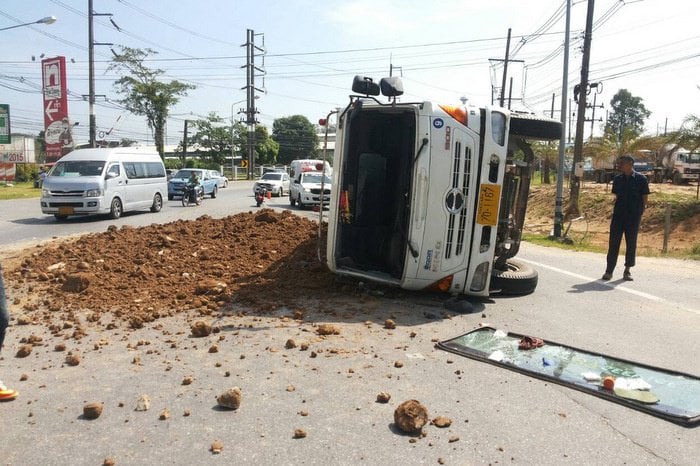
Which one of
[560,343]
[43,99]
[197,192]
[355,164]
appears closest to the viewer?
[560,343]

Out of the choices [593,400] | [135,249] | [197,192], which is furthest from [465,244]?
[197,192]

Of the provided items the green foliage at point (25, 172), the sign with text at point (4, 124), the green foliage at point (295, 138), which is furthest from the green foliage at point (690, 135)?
the green foliage at point (295, 138)

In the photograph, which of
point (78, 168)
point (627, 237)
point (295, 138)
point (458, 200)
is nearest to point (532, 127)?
point (458, 200)

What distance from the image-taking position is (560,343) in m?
5.29

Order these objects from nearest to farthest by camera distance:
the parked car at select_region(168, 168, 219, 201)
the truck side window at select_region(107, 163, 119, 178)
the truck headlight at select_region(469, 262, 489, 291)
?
1. the truck headlight at select_region(469, 262, 489, 291)
2. the truck side window at select_region(107, 163, 119, 178)
3. the parked car at select_region(168, 168, 219, 201)

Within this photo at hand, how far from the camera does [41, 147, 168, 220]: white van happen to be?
1733cm

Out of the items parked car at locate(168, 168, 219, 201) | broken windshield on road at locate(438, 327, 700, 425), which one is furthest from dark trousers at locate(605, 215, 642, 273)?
parked car at locate(168, 168, 219, 201)

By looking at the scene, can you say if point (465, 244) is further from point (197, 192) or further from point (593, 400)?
point (197, 192)

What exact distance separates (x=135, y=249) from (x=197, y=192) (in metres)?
17.5

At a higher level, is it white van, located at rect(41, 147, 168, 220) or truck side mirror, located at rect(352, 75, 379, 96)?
truck side mirror, located at rect(352, 75, 379, 96)

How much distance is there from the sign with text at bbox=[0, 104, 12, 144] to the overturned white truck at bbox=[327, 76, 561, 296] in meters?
39.1

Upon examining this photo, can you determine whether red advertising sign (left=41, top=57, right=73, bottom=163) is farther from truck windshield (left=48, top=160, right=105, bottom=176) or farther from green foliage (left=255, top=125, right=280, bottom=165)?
green foliage (left=255, top=125, right=280, bottom=165)

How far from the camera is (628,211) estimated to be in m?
8.59

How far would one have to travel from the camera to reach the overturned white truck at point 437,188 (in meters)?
6.02
